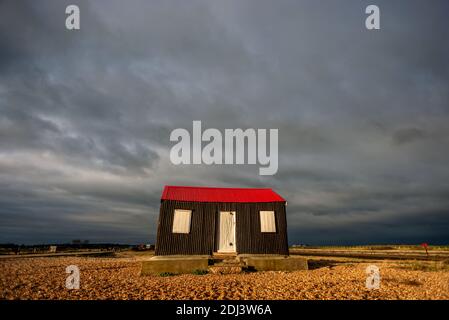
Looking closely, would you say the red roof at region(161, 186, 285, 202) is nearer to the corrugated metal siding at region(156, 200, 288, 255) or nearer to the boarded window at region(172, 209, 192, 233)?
the corrugated metal siding at region(156, 200, 288, 255)

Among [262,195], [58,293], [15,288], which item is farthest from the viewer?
[262,195]

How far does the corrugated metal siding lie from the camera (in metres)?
18.4

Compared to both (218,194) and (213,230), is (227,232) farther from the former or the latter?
(218,194)

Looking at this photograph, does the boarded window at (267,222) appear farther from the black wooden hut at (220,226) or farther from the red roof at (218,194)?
the red roof at (218,194)

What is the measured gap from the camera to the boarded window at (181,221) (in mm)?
18594

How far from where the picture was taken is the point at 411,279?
40.8 feet

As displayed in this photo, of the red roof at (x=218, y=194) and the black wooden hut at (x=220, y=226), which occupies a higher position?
the red roof at (x=218, y=194)

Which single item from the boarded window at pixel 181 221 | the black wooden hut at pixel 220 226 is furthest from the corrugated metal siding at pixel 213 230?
the boarded window at pixel 181 221

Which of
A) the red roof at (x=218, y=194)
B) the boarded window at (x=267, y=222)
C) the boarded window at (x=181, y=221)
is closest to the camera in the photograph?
the boarded window at (x=181, y=221)

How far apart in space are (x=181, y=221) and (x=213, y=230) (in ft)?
7.69

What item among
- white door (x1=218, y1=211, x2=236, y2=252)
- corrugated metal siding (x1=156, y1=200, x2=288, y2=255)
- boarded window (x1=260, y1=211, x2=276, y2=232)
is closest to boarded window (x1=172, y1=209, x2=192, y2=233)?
corrugated metal siding (x1=156, y1=200, x2=288, y2=255)
